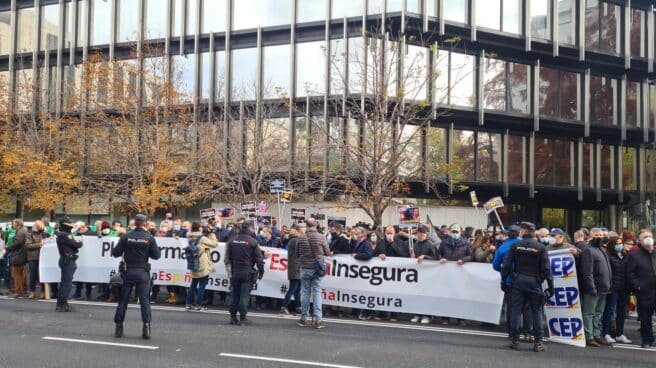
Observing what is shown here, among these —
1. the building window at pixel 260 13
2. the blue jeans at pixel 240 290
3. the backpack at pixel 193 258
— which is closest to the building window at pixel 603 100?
the building window at pixel 260 13

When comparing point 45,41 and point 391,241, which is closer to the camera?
point 391,241

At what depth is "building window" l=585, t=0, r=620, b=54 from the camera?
116 feet

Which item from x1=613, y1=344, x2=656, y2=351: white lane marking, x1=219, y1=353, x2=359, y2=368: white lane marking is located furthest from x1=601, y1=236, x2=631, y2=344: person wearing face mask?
x1=219, y1=353, x2=359, y2=368: white lane marking

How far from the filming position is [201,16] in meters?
34.7

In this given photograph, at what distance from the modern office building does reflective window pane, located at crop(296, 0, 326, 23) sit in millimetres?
88

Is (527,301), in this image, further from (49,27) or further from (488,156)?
(49,27)

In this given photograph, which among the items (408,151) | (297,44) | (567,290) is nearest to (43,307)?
(567,290)

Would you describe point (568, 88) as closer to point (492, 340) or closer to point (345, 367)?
point (492, 340)

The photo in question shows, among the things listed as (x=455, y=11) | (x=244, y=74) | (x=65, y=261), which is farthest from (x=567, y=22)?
(x=65, y=261)

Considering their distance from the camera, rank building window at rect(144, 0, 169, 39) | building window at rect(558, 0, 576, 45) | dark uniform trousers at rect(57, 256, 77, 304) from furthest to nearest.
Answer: building window at rect(144, 0, 169, 39) → building window at rect(558, 0, 576, 45) → dark uniform trousers at rect(57, 256, 77, 304)

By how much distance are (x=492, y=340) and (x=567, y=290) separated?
1.43 meters

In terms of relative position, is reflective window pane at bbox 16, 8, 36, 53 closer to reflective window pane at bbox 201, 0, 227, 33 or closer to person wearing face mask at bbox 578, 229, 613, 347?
reflective window pane at bbox 201, 0, 227, 33

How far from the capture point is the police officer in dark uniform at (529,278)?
417 inches

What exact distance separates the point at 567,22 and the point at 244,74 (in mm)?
15611
